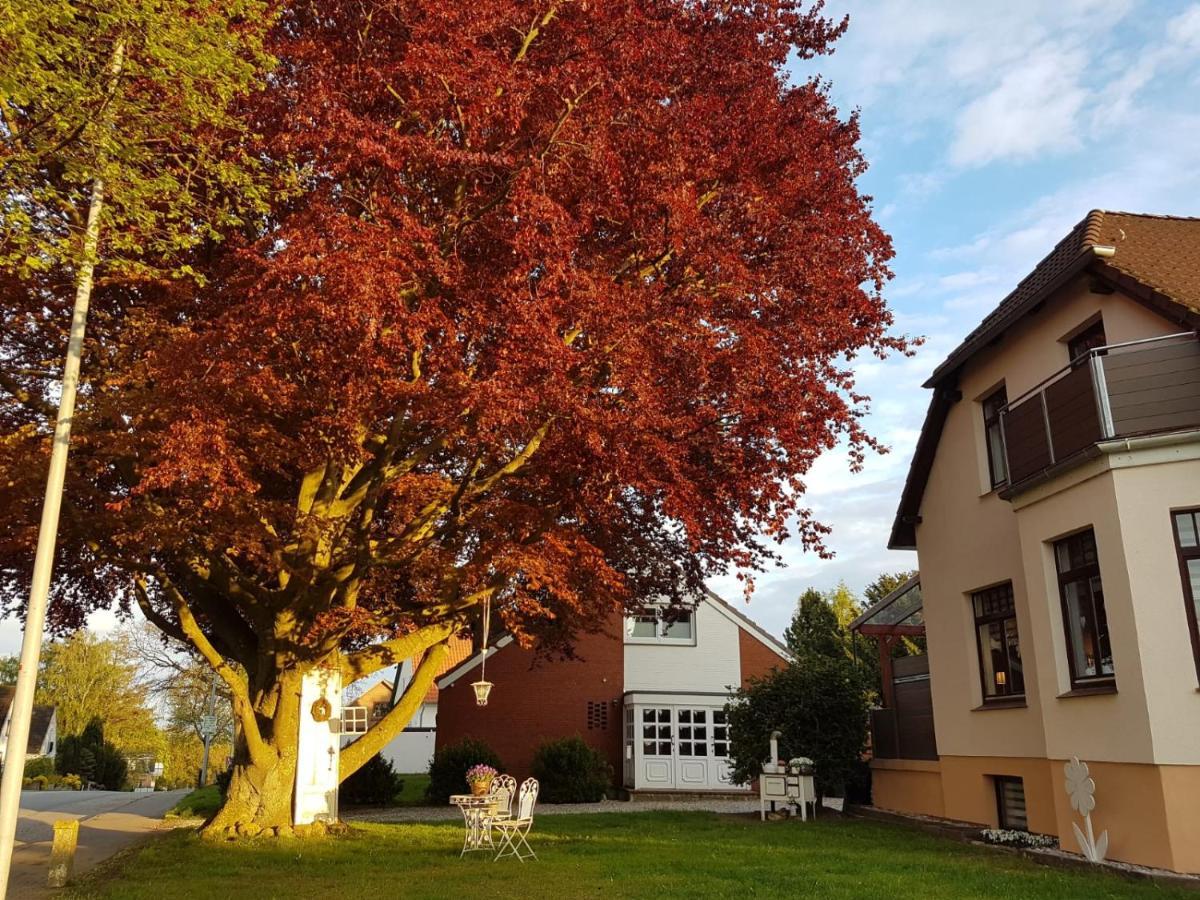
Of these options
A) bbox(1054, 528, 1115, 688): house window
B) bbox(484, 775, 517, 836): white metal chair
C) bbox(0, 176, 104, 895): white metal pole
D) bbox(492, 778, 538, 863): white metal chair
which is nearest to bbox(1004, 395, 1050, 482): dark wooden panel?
bbox(1054, 528, 1115, 688): house window

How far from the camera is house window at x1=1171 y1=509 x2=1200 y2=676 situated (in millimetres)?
9594

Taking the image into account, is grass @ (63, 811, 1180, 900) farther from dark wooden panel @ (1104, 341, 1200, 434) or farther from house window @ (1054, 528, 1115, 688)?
dark wooden panel @ (1104, 341, 1200, 434)

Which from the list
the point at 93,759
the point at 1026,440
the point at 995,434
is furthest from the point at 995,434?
the point at 93,759

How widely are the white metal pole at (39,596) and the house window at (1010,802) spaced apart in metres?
12.2

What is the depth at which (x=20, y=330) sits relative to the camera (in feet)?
42.9

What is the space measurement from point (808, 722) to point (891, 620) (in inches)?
104

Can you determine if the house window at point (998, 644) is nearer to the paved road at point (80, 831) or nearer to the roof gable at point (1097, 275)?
the roof gable at point (1097, 275)

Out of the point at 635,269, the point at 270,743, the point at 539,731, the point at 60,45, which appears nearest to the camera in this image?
the point at 60,45

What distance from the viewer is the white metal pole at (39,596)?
271 inches

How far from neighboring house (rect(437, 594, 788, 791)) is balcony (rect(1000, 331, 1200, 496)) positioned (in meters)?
16.3

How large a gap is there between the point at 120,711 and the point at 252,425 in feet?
186

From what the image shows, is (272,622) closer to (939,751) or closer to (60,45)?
(60,45)

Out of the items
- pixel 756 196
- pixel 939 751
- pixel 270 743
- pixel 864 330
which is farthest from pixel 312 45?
pixel 939 751

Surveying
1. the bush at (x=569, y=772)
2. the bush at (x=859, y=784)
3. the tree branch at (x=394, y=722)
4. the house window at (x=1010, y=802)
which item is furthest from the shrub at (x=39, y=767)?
the house window at (x=1010, y=802)
